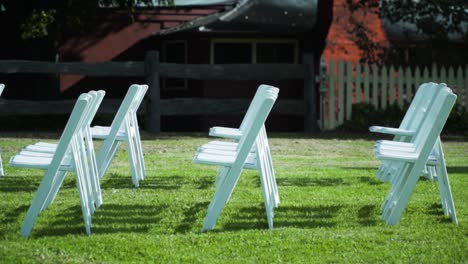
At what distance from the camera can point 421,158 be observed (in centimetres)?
726

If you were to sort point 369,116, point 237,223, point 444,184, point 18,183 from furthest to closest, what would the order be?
point 369,116 < point 18,183 < point 444,184 < point 237,223

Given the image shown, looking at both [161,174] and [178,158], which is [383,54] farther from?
[161,174]

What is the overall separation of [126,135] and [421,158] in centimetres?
350

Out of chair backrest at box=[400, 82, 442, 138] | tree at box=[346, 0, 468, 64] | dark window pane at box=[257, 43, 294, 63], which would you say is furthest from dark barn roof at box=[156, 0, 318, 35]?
chair backrest at box=[400, 82, 442, 138]

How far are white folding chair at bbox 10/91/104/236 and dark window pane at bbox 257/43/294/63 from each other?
18.2 m

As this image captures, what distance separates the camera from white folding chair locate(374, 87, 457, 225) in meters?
7.16

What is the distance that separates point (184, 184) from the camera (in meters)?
10.2

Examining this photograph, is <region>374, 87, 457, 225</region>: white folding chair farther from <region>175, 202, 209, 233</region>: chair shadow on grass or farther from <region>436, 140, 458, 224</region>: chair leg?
<region>175, 202, 209, 233</region>: chair shadow on grass

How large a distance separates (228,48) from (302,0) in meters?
2.24

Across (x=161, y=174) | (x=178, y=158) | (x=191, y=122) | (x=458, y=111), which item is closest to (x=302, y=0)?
(x=191, y=122)

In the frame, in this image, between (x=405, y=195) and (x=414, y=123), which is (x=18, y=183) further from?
(x=405, y=195)

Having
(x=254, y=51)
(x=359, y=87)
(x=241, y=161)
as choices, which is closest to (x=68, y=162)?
(x=241, y=161)

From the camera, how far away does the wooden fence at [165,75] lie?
18203 millimetres

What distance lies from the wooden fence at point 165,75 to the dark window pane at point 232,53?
18.6 feet
